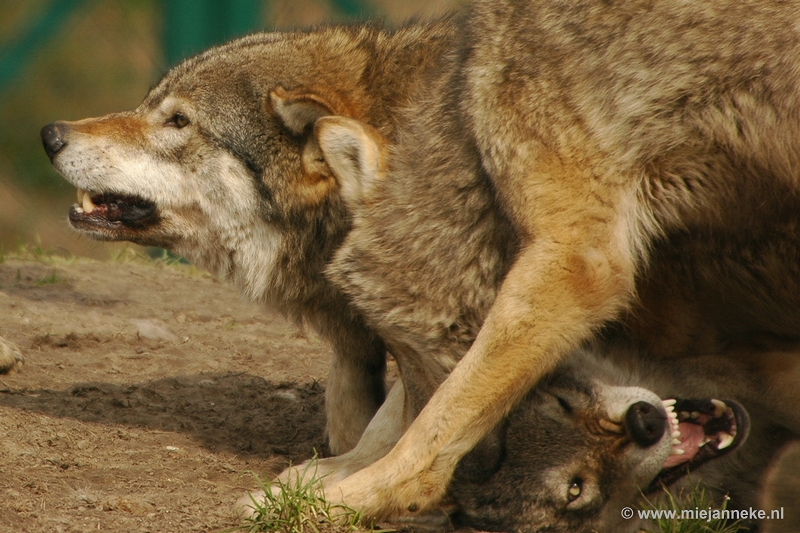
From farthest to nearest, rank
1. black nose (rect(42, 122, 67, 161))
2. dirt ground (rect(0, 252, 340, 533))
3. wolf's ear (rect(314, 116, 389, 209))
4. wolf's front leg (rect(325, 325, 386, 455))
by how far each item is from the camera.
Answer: wolf's front leg (rect(325, 325, 386, 455)) < black nose (rect(42, 122, 67, 161)) < wolf's ear (rect(314, 116, 389, 209)) < dirt ground (rect(0, 252, 340, 533))

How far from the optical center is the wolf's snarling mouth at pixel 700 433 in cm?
328

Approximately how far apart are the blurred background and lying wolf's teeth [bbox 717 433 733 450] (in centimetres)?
533

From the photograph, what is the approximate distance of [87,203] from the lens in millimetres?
4168

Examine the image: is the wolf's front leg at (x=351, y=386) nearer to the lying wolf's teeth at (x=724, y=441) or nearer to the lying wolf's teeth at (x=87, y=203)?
the lying wolf's teeth at (x=87, y=203)

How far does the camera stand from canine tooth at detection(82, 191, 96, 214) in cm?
416

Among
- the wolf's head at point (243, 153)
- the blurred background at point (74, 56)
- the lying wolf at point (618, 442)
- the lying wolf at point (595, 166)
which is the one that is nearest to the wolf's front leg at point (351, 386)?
the wolf's head at point (243, 153)

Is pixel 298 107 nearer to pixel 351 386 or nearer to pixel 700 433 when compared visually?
pixel 351 386

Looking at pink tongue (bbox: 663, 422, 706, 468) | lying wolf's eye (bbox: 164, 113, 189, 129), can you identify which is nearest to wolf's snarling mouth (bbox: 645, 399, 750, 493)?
pink tongue (bbox: 663, 422, 706, 468)

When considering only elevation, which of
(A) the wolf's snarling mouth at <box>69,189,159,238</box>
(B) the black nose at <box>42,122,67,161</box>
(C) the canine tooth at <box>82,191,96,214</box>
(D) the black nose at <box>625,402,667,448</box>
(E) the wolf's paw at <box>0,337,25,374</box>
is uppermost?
(B) the black nose at <box>42,122,67,161</box>

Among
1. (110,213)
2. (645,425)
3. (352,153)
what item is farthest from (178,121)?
(645,425)

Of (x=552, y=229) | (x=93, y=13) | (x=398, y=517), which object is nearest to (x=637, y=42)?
(x=552, y=229)

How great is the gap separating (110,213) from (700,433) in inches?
102

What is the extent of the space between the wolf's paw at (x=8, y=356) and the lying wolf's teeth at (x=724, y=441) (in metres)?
3.22

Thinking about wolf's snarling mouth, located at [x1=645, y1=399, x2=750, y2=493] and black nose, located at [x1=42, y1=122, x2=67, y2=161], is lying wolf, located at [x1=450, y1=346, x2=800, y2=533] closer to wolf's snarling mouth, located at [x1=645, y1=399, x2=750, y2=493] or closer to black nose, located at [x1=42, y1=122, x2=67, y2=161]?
wolf's snarling mouth, located at [x1=645, y1=399, x2=750, y2=493]
